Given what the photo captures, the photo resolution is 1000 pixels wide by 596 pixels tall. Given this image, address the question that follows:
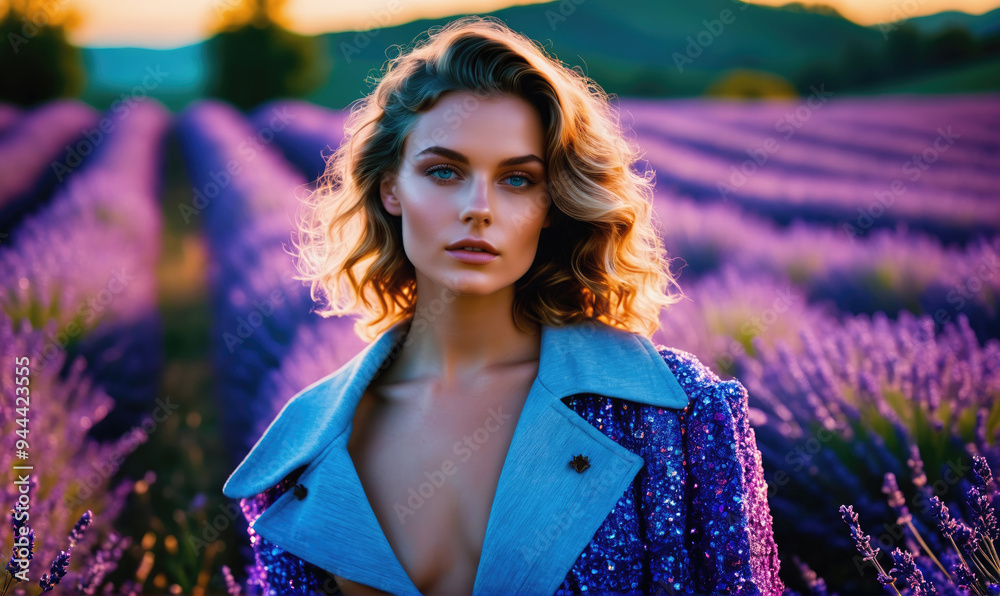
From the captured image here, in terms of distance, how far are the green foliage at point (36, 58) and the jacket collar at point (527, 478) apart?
386 centimetres

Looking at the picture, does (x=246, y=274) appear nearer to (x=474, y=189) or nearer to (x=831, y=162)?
(x=474, y=189)

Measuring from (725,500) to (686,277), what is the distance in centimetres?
259

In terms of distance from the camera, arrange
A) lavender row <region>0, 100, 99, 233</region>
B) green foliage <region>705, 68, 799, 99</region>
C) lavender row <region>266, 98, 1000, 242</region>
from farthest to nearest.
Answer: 1. lavender row <region>0, 100, 99, 233</region>
2. green foliage <region>705, 68, 799, 99</region>
3. lavender row <region>266, 98, 1000, 242</region>

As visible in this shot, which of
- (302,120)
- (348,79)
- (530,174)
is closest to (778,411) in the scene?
(530,174)

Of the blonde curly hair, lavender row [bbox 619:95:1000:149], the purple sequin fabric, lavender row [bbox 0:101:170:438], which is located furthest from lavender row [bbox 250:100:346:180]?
the purple sequin fabric

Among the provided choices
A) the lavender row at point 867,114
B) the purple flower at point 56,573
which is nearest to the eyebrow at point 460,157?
the purple flower at point 56,573

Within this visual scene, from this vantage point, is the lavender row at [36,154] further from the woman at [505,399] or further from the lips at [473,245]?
the lips at [473,245]

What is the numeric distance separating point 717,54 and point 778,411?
2.98m

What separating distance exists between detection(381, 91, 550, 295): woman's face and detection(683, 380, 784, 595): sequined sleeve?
533mm

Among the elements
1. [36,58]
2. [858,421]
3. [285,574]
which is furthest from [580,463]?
[36,58]

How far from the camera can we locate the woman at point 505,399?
128 centimetres

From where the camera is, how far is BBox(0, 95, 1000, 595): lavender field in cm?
215

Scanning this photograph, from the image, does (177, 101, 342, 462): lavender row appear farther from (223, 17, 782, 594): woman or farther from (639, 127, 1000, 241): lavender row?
(639, 127, 1000, 241): lavender row

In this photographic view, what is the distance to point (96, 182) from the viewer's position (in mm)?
4918
